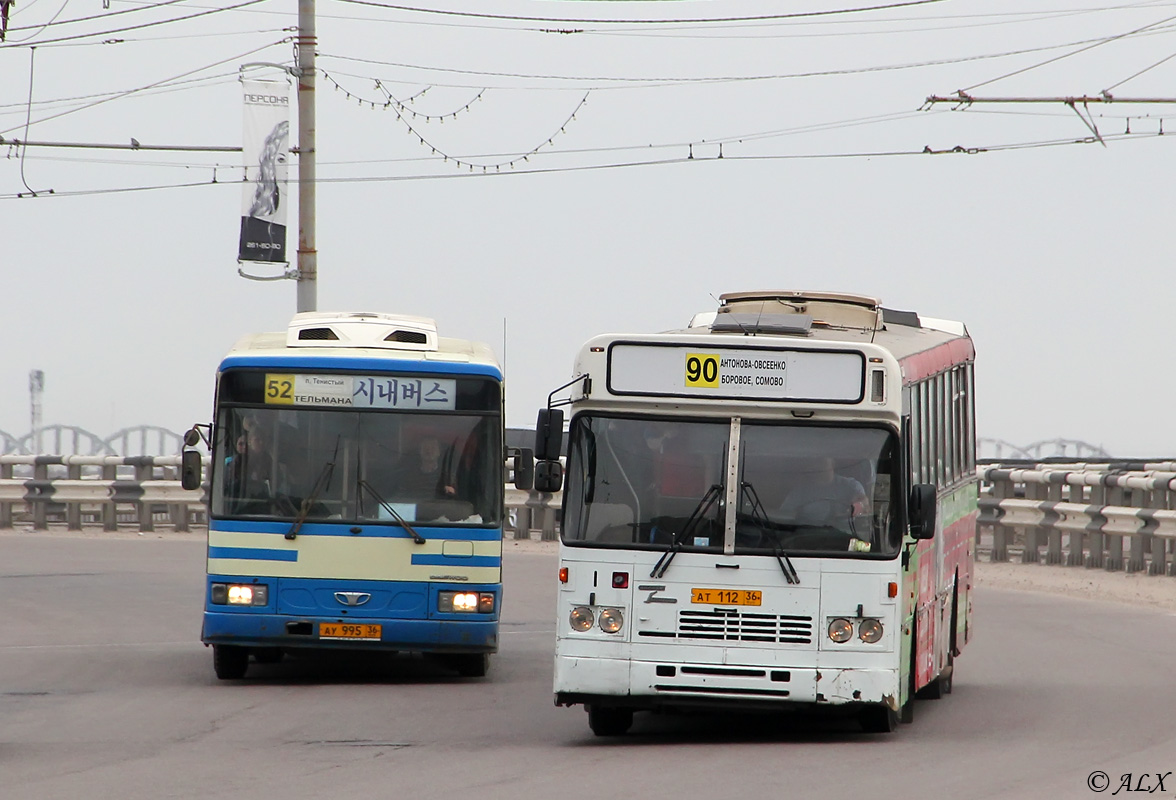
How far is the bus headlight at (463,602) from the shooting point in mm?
14930

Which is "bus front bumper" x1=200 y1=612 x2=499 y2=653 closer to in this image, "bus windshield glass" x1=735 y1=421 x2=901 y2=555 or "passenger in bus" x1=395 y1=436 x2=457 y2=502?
"passenger in bus" x1=395 y1=436 x2=457 y2=502

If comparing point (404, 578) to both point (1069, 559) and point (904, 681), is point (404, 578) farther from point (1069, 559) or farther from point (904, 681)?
point (1069, 559)

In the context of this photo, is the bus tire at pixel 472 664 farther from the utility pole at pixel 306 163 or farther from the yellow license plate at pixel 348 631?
the utility pole at pixel 306 163

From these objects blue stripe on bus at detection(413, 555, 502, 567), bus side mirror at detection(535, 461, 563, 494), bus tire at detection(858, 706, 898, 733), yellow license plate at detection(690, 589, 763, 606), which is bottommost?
bus tire at detection(858, 706, 898, 733)

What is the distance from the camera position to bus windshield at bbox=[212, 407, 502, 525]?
15.0 meters

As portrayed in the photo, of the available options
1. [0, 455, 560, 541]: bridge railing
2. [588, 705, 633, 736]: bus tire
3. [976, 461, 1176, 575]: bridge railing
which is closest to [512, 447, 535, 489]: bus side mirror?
[588, 705, 633, 736]: bus tire

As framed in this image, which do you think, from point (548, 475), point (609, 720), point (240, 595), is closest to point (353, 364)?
point (240, 595)

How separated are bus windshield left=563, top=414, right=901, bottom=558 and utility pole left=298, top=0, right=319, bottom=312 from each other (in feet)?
58.2

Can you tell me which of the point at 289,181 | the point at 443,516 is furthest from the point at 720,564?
the point at 289,181

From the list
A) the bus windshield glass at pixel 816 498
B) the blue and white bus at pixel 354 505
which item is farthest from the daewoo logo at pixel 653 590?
the blue and white bus at pixel 354 505

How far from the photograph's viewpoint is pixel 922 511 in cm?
1125

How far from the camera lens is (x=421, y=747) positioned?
11.3 m

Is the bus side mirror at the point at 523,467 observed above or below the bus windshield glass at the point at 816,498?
above

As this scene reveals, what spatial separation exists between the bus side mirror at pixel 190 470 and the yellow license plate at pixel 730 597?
5644 millimetres
